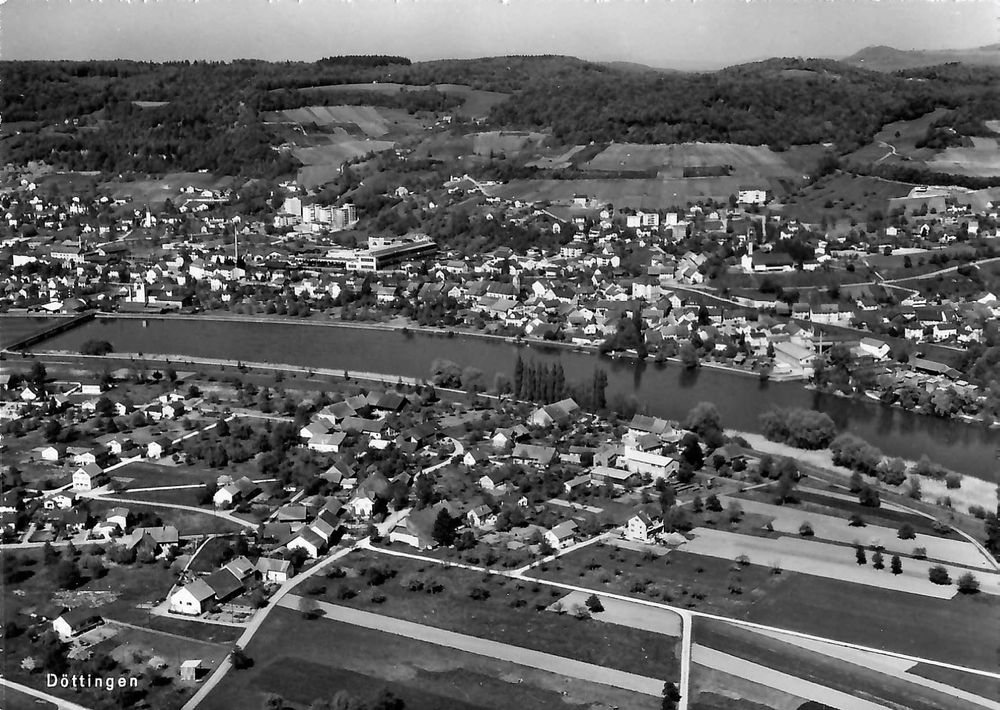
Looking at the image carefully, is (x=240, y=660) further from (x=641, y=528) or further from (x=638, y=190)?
(x=638, y=190)

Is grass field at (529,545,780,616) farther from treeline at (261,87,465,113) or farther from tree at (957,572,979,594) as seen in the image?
treeline at (261,87,465,113)

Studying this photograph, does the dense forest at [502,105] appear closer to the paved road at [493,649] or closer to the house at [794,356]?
the house at [794,356]

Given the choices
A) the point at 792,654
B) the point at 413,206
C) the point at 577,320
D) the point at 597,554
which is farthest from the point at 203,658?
the point at 413,206

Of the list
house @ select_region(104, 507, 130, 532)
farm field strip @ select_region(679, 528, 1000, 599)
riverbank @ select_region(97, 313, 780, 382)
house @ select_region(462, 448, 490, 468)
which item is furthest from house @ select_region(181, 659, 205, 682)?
riverbank @ select_region(97, 313, 780, 382)

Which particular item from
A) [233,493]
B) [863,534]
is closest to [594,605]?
[863,534]

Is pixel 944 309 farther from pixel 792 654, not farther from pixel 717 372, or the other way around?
pixel 792 654

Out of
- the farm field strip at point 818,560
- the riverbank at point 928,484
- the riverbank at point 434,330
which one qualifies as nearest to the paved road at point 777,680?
the farm field strip at point 818,560
